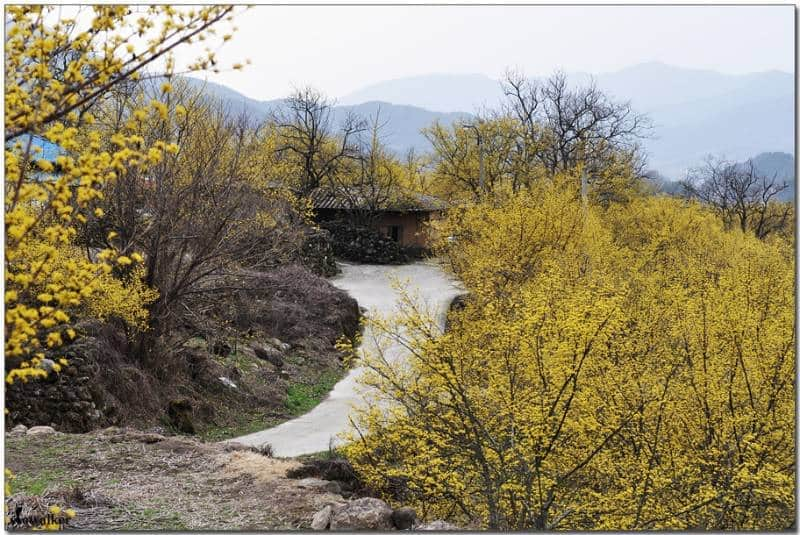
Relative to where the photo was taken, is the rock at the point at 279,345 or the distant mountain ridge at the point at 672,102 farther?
the rock at the point at 279,345

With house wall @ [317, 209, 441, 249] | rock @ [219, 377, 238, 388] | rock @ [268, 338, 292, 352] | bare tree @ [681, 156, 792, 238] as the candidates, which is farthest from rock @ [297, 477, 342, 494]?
house wall @ [317, 209, 441, 249]

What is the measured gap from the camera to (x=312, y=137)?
87.6ft

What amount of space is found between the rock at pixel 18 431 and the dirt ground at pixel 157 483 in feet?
0.74

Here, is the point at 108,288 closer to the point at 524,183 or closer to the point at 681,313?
the point at 681,313

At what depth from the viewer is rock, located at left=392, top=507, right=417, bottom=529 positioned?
5.39 metres

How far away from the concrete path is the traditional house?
1924 mm

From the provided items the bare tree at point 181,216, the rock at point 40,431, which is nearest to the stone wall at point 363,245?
the bare tree at point 181,216

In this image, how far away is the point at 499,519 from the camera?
18.2 feet

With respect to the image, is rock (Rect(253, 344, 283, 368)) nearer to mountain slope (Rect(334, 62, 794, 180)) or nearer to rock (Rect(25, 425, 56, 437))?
mountain slope (Rect(334, 62, 794, 180))

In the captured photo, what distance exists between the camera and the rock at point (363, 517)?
17.4 feet

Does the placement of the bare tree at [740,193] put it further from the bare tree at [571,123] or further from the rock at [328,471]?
the rock at [328,471]

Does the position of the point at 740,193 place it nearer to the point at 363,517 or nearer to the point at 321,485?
the point at 321,485

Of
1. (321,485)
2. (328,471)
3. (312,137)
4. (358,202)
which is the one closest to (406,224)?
(358,202)

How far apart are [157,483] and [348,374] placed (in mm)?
8277
